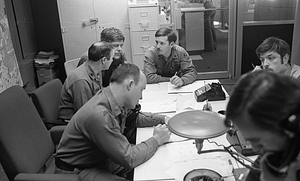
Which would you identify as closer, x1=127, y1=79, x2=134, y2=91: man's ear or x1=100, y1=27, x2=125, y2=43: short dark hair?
x1=127, y1=79, x2=134, y2=91: man's ear

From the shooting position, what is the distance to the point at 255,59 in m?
4.62

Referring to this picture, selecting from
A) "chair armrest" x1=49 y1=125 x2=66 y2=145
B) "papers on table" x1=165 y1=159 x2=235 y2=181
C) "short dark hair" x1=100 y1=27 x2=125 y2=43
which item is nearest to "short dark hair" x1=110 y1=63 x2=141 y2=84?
"papers on table" x1=165 y1=159 x2=235 y2=181

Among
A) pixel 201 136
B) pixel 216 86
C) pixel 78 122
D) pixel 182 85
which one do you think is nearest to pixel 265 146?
pixel 201 136

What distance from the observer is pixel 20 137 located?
155 cm

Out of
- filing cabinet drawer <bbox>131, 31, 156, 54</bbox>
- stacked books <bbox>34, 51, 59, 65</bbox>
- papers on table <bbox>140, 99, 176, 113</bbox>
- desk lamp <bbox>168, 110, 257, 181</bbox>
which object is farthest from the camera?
filing cabinet drawer <bbox>131, 31, 156, 54</bbox>

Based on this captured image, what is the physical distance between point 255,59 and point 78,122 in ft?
12.6

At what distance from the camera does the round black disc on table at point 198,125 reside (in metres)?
0.99

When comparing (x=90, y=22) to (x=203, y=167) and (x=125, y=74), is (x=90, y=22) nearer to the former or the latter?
(x=125, y=74)

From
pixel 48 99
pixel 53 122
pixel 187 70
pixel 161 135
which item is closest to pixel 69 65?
pixel 48 99

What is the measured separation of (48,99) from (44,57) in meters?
2.22

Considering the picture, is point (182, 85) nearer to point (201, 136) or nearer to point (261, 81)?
point (201, 136)

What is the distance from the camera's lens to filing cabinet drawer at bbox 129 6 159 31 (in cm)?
408

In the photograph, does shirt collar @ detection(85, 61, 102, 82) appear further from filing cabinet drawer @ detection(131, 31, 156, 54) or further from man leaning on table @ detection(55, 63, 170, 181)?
filing cabinet drawer @ detection(131, 31, 156, 54)

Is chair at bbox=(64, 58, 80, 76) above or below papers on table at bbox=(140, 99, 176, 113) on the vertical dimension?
above
